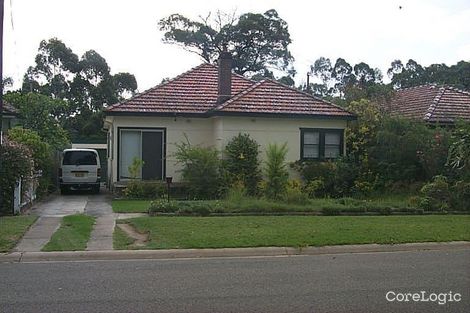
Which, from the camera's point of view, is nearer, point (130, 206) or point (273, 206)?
point (273, 206)

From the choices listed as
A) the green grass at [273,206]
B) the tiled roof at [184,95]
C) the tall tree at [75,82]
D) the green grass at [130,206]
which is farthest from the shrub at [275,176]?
the tall tree at [75,82]

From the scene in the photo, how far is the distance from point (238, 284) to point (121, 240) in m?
4.23

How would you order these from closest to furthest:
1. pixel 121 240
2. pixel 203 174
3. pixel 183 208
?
1. pixel 121 240
2. pixel 183 208
3. pixel 203 174

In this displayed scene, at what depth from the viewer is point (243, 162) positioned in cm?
2112

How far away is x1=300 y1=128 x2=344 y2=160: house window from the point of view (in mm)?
22844

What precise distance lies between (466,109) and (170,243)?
19084mm

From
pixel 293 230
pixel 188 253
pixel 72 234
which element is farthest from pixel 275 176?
pixel 188 253

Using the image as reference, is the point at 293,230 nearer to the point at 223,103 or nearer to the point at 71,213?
the point at 71,213

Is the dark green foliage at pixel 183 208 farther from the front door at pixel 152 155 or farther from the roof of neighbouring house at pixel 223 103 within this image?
the front door at pixel 152 155

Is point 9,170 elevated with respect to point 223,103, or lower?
lower

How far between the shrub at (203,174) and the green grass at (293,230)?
5.33 m

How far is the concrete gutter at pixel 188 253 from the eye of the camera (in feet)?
34.2
